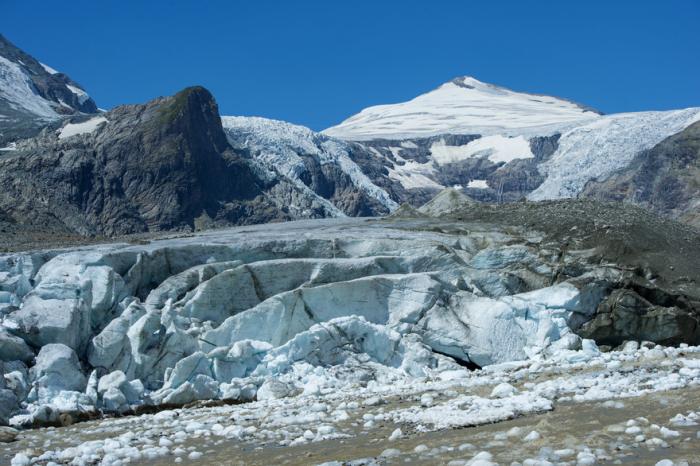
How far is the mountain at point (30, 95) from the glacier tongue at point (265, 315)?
8184 centimetres

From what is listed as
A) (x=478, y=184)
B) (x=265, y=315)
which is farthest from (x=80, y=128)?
(x=265, y=315)

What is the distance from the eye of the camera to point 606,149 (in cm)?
14350

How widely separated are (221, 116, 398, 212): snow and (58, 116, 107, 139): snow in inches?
631

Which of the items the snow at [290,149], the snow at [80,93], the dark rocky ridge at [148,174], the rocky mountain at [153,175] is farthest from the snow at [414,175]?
the dark rocky ridge at [148,174]

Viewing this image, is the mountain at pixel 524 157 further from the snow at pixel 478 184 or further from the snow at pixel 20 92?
the snow at pixel 20 92

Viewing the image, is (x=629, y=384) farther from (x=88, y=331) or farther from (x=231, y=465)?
(x=88, y=331)

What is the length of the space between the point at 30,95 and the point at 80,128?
3674 cm

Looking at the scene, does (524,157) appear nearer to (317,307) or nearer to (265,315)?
(317,307)

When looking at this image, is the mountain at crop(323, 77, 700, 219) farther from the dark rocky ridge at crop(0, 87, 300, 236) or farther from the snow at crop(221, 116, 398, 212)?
the dark rocky ridge at crop(0, 87, 300, 236)

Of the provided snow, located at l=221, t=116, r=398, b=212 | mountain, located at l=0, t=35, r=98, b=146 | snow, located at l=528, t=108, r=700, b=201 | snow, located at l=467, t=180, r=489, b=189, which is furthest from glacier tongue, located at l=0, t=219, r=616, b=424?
snow, located at l=467, t=180, r=489, b=189

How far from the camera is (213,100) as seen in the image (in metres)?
112

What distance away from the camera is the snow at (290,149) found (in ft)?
395

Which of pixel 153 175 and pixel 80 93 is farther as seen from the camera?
pixel 80 93

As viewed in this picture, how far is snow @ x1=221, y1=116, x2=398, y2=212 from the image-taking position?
12031 cm
